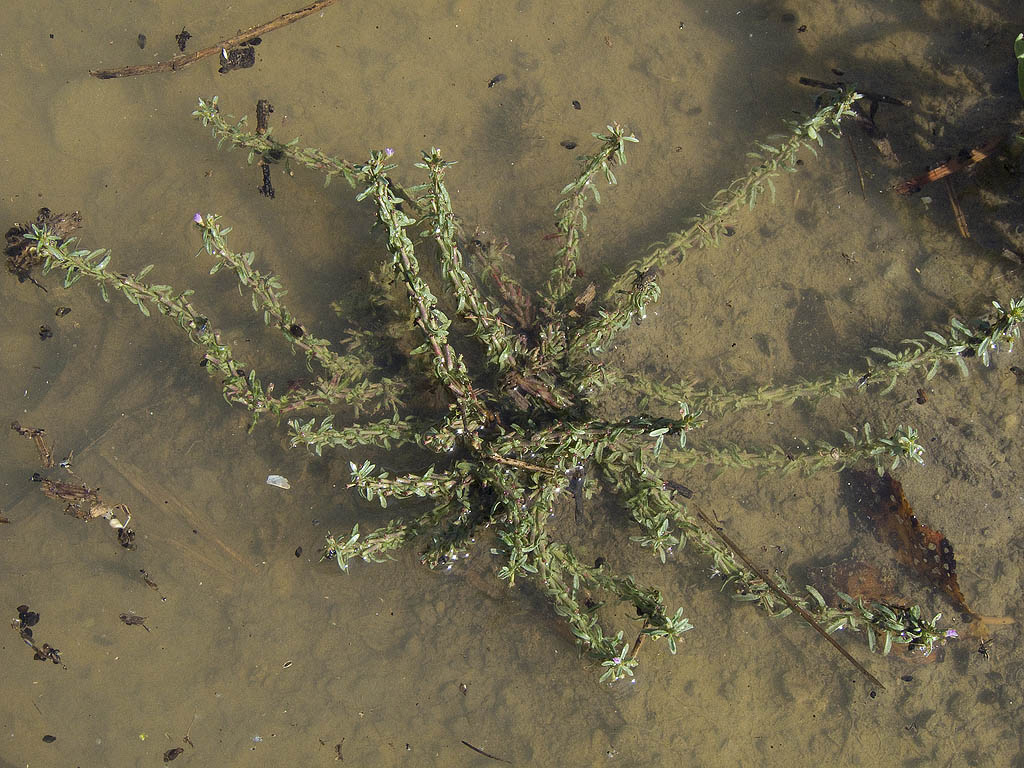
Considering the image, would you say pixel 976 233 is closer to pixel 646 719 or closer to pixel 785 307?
pixel 785 307

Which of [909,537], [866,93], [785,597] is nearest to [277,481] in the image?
[785,597]

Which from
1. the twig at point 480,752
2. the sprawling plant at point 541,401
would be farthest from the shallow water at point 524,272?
the sprawling plant at point 541,401

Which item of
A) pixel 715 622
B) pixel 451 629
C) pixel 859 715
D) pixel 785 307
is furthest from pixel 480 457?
pixel 859 715

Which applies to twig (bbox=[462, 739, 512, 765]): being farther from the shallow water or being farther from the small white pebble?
the small white pebble

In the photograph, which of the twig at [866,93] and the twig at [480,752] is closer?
the twig at [480,752]

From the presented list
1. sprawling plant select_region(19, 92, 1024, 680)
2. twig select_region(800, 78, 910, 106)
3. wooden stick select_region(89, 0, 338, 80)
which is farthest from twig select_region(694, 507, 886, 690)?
wooden stick select_region(89, 0, 338, 80)

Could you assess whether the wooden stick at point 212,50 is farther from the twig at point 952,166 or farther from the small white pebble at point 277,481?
the twig at point 952,166
